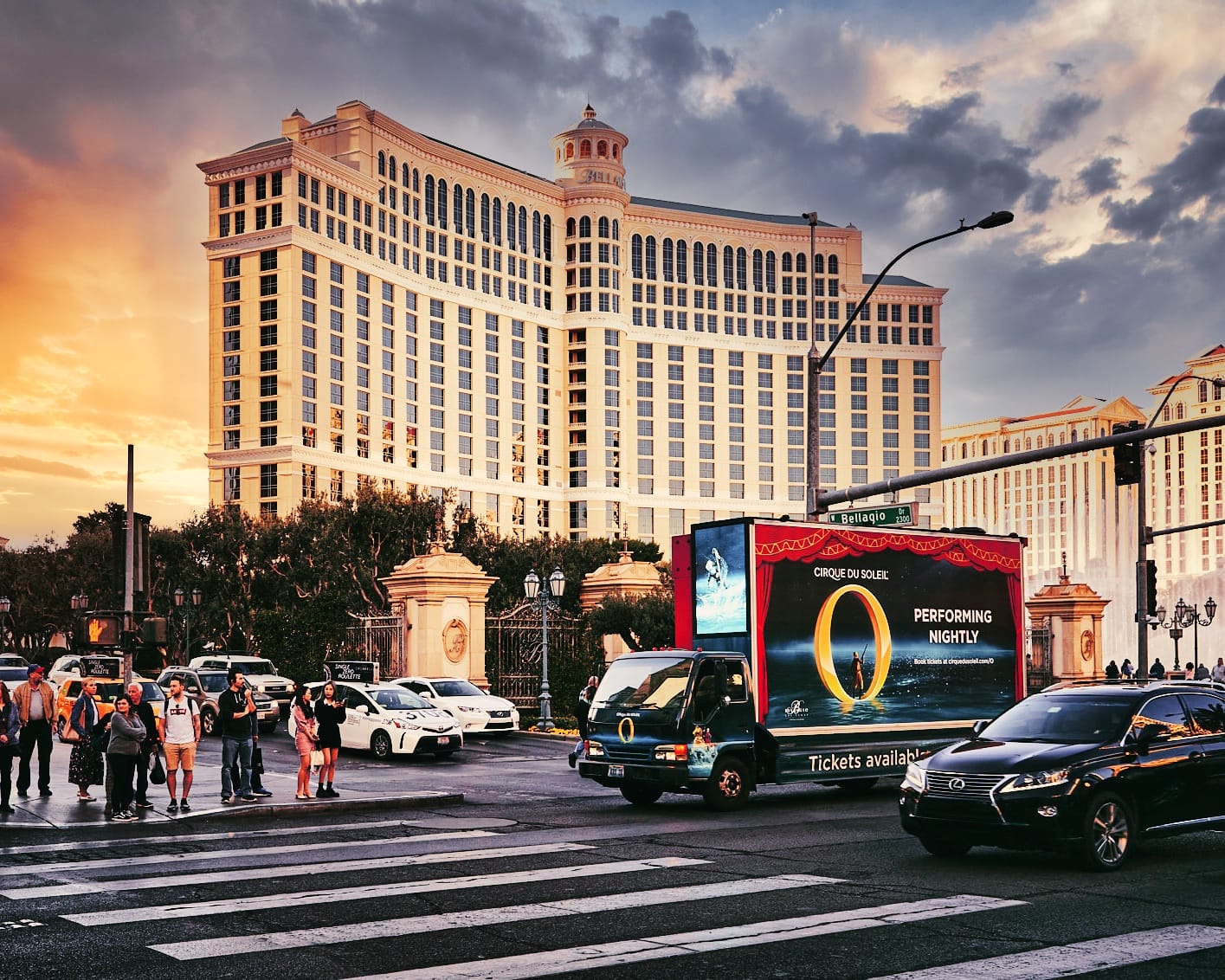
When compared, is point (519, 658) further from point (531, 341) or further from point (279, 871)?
point (531, 341)

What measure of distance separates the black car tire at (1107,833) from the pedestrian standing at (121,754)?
10.8m

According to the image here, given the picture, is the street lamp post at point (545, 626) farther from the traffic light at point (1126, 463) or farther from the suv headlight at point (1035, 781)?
the suv headlight at point (1035, 781)

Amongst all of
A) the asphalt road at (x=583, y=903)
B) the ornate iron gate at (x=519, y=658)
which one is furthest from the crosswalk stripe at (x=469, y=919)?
the ornate iron gate at (x=519, y=658)

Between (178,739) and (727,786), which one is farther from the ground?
(178,739)

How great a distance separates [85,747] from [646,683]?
Answer: 24.9 feet

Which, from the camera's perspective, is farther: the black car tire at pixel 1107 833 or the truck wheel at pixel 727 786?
the truck wheel at pixel 727 786

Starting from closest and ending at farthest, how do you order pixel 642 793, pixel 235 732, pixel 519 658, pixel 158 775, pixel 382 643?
pixel 235 732 < pixel 642 793 < pixel 158 775 < pixel 382 643 < pixel 519 658

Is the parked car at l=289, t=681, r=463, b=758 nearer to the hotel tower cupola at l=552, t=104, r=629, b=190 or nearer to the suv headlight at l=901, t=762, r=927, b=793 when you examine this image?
the suv headlight at l=901, t=762, r=927, b=793

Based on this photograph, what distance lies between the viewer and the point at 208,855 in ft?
43.2

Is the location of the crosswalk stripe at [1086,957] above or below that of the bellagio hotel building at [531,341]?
below

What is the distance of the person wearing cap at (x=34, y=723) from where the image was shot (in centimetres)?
1777

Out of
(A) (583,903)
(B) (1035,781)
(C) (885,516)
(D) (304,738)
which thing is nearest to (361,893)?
(A) (583,903)

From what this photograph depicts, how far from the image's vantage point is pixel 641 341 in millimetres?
164250

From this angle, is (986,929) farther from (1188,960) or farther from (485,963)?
(485,963)
